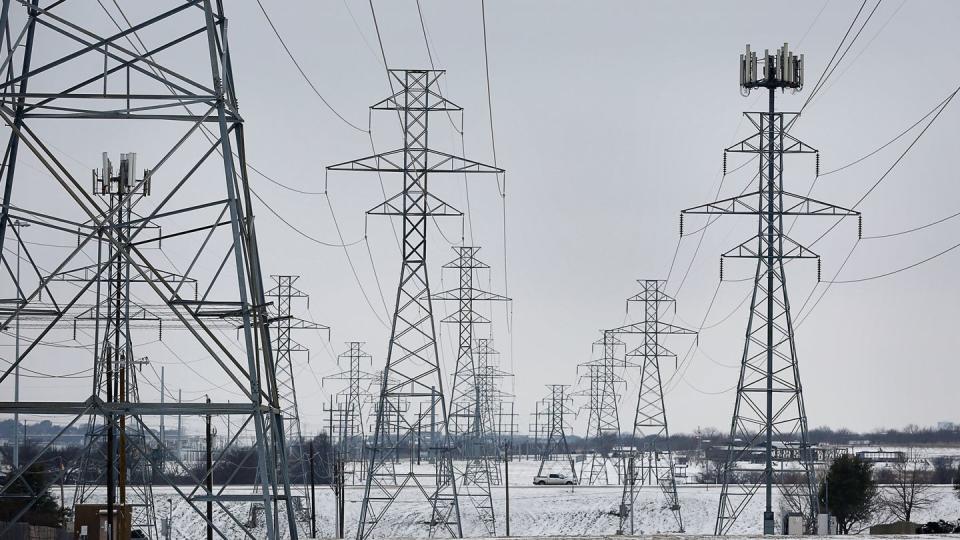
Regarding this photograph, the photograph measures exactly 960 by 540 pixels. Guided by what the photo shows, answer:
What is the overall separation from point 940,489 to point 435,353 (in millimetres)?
64923

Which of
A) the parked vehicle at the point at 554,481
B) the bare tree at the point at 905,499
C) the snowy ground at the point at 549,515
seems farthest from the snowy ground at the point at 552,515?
the parked vehicle at the point at 554,481

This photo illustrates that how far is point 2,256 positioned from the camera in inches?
702

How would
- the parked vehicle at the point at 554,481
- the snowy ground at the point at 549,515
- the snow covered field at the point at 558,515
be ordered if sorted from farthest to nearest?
the parked vehicle at the point at 554,481
the snow covered field at the point at 558,515
the snowy ground at the point at 549,515

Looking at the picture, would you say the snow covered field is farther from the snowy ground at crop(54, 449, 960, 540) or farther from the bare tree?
the bare tree

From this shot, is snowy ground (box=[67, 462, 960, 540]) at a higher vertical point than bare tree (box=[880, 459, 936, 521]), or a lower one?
lower

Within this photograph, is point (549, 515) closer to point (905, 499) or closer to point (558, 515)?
point (558, 515)

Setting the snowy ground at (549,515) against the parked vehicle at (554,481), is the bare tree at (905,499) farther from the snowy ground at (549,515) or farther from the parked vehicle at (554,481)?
the parked vehicle at (554,481)

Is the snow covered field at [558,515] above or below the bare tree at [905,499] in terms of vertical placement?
below

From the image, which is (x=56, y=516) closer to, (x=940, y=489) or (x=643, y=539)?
(x=643, y=539)

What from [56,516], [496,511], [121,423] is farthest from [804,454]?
[496,511]

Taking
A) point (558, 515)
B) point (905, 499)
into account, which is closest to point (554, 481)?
point (558, 515)

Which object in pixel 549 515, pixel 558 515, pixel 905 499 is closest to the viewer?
pixel 905 499

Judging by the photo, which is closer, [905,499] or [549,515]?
[905,499]

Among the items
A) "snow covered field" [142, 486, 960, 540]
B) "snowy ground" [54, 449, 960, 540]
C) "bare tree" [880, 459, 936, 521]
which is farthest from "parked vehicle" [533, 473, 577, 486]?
"bare tree" [880, 459, 936, 521]
